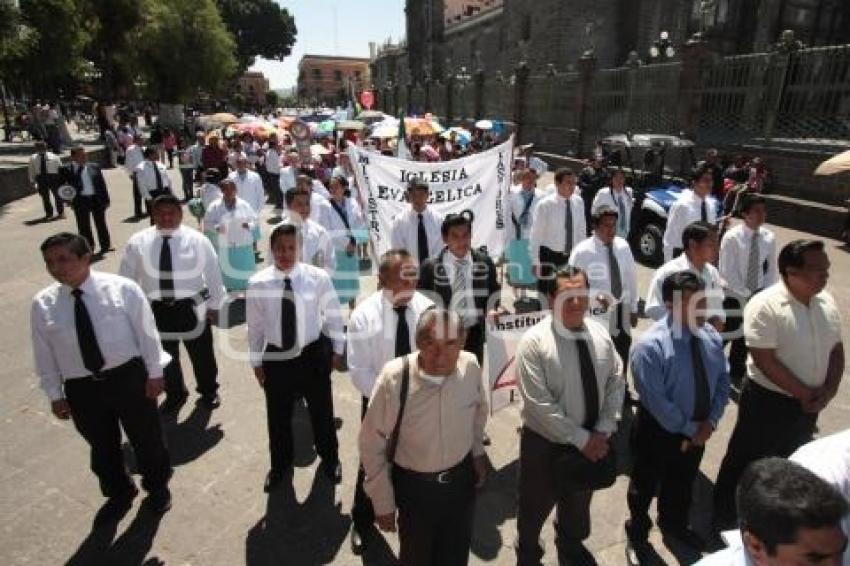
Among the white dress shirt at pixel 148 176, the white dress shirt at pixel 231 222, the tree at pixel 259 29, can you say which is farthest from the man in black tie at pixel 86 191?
the tree at pixel 259 29

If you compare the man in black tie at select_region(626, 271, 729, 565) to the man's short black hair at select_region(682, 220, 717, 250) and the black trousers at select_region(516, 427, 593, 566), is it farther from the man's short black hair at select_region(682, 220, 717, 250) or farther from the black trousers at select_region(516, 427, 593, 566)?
the man's short black hair at select_region(682, 220, 717, 250)

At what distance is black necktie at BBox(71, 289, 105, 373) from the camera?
3.54 meters

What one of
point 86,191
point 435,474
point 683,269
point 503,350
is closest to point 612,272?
point 683,269

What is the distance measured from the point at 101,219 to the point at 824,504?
11.9 meters

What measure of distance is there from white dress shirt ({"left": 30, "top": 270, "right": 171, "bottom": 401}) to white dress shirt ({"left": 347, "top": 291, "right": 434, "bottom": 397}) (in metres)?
1.46

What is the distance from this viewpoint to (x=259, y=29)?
225 ft

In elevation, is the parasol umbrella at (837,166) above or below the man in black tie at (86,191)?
above

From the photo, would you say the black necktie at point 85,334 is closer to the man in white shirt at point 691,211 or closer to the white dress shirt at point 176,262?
the white dress shirt at point 176,262

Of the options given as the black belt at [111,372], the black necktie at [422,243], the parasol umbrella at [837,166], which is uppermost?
the parasol umbrella at [837,166]

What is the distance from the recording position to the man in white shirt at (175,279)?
199 inches

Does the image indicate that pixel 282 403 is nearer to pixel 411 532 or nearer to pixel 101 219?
pixel 411 532

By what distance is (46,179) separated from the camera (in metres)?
14.2

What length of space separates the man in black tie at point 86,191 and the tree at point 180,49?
2829 cm

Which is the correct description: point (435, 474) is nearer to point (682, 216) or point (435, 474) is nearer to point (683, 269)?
point (683, 269)
